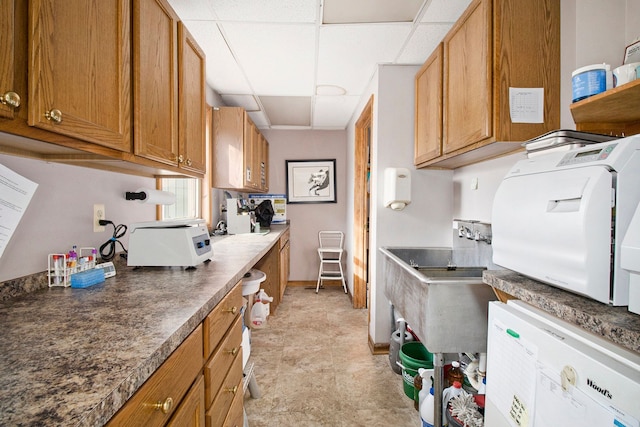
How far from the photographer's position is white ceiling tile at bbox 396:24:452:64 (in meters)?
2.02

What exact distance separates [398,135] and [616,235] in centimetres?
190

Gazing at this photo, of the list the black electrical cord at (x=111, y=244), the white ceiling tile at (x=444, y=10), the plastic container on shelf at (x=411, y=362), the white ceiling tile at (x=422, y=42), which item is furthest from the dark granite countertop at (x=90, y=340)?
the white ceiling tile at (x=422, y=42)

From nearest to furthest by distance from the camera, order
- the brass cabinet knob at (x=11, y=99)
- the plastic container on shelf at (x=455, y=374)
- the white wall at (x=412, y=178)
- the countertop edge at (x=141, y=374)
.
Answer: the countertop edge at (x=141, y=374) < the brass cabinet knob at (x=11, y=99) < the plastic container on shelf at (x=455, y=374) < the white wall at (x=412, y=178)

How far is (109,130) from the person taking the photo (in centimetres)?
105

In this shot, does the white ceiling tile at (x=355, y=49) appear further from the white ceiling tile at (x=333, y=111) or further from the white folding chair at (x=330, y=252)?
the white folding chair at (x=330, y=252)

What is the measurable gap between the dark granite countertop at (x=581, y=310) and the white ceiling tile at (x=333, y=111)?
2.81 metres

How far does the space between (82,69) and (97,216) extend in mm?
793

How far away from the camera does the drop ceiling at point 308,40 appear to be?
5.91ft

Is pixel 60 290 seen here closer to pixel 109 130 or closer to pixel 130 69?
pixel 109 130

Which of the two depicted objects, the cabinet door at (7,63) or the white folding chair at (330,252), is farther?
the white folding chair at (330,252)

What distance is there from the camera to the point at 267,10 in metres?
1.82

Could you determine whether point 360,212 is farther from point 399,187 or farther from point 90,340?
point 90,340

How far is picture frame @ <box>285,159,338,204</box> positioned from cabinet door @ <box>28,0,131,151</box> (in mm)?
3535

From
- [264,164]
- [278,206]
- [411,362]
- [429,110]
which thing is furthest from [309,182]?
[411,362]
